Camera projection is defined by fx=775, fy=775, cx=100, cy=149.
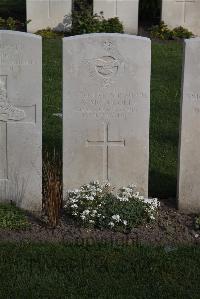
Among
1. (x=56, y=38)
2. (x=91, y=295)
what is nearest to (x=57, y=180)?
(x=91, y=295)

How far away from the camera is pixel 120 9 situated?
51.6 feet

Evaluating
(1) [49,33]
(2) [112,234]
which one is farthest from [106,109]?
(1) [49,33]

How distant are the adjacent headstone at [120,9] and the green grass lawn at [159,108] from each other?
3.33 feet

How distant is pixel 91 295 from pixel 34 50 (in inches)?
93.4

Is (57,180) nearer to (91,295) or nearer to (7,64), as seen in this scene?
(7,64)

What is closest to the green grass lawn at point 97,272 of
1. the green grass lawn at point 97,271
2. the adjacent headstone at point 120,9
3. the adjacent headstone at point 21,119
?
the green grass lawn at point 97,271

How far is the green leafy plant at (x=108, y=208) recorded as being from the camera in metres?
6.95

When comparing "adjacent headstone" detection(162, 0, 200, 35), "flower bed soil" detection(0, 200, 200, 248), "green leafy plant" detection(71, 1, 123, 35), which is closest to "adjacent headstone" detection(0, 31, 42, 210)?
"flower bed soil" detection(0, 200, 200, 248)

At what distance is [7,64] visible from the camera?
7062mm

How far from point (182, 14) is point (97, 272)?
34.8 feet

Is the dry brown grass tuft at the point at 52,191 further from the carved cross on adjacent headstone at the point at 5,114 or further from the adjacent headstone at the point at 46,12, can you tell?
the adjacent headstone at the point at 46,12

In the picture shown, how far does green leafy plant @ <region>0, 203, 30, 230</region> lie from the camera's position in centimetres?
700

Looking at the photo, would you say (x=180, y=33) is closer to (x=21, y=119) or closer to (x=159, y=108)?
(x=159, y=108)

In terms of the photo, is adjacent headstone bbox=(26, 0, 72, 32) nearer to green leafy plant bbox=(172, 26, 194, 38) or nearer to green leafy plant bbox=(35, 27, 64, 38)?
green leafy plant bbox=(35, 27, 64, 38)
